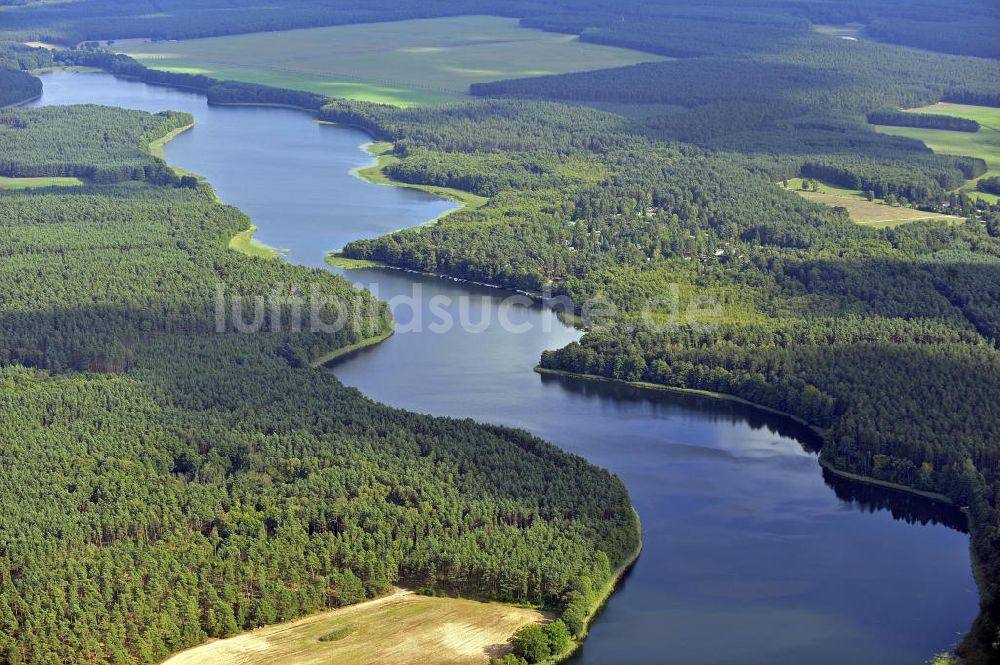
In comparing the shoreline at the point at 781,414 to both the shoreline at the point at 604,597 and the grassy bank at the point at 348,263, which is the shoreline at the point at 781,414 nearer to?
the shoreline at the point at 604,597

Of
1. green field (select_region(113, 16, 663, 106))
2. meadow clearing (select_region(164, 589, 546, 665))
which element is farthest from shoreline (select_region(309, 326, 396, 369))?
green field (select_region(113, 16, 663, 106))

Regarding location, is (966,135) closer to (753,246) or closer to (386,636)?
(753,246)

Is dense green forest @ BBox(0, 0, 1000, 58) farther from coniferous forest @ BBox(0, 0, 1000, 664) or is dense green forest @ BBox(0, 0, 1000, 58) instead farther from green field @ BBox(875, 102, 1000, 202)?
coniferous forest @ BBox(0, 0, 1000, 664)

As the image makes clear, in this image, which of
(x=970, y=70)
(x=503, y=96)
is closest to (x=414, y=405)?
(x=503, y=96)

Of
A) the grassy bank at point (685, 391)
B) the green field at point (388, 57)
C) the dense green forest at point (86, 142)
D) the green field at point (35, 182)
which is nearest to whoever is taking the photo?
the grassy bank at point (685, 391)

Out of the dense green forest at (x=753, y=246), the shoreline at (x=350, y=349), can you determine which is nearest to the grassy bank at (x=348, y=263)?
the dense green forest at (x=753, y=246)

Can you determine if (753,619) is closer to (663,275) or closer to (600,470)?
(600,470)
